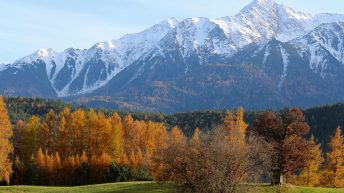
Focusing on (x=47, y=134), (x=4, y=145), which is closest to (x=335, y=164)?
(x=4, y=145)

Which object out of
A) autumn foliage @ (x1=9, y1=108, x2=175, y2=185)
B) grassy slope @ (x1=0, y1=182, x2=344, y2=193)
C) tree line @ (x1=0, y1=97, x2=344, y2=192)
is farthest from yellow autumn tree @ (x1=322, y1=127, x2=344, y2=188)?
autumn foliage @ (x1=9, y1=108, x2=175, y2=185)

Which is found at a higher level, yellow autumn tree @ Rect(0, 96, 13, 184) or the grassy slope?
yellow autumn tree @ Rect(0, 96, 13, 184)

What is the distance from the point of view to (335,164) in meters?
99.4

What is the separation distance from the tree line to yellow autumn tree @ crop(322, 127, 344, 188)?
0.60 ft

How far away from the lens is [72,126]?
417 ft

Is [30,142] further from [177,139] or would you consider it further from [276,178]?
[276,178]

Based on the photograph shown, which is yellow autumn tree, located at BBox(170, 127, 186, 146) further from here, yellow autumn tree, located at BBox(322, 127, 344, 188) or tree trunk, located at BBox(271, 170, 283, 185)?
yellow autumn tree, located at BBox(322, 127, 344, 188)

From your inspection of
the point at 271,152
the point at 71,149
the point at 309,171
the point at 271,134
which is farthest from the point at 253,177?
the point at 71,149

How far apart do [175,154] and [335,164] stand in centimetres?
4738

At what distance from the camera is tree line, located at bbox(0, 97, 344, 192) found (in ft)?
198

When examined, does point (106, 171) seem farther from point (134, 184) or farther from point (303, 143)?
point (303, 143)

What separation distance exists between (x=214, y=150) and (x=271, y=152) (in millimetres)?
10846

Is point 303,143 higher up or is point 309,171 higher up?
point 303,143

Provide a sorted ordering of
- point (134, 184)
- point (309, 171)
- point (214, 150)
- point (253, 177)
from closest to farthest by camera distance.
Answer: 1. point (214, 150)
2. point (253, 177)
3. point (134, 184)
4. point (309, 171)
